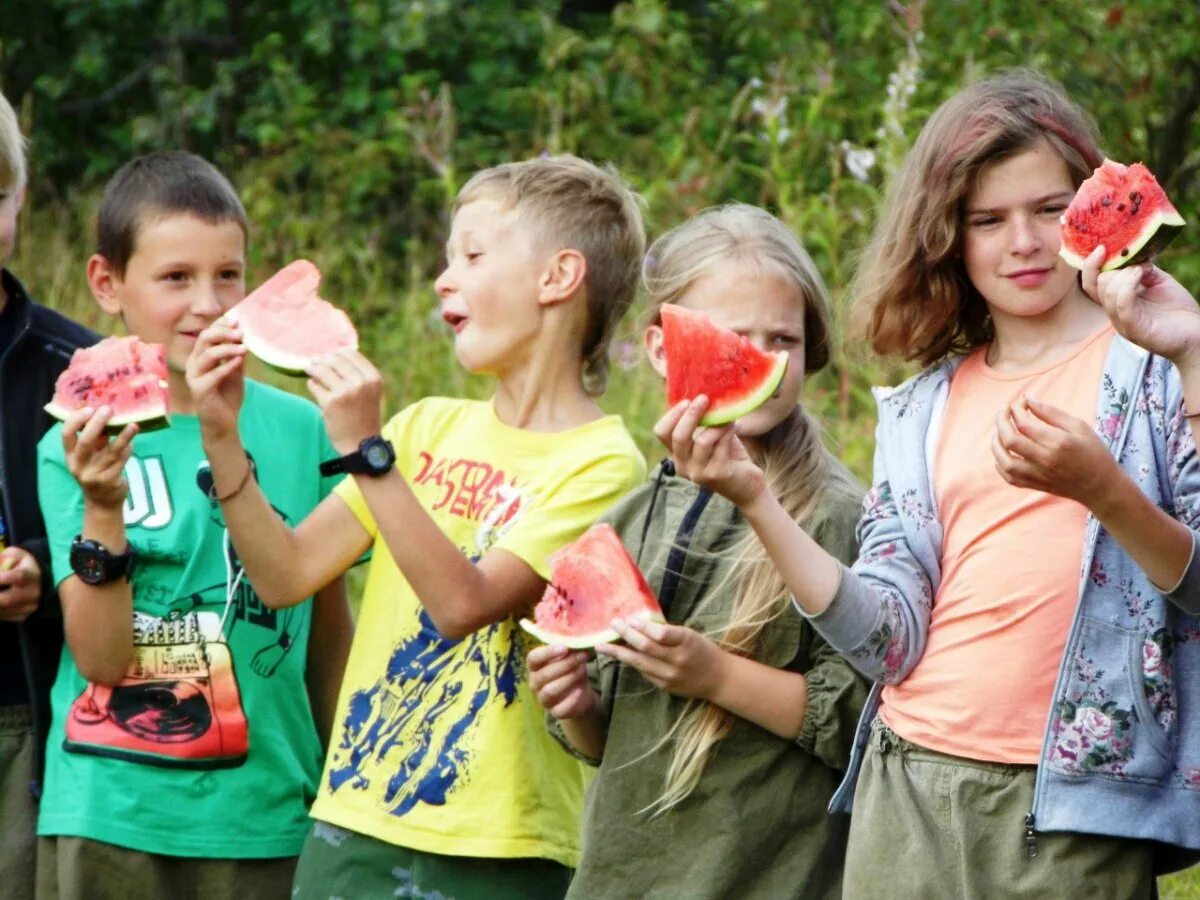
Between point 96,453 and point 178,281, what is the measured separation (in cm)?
64

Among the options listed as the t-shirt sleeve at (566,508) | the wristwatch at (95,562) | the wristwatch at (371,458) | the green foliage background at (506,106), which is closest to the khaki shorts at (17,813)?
the wristwatch at (95,562)

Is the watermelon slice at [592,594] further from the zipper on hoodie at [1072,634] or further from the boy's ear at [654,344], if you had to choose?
the zipper on hoodie at [1072,634]

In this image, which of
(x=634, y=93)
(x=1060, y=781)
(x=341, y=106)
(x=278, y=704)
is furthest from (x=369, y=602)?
(x=341, y=106)

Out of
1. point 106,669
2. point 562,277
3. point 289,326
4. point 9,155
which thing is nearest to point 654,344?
point 562,277

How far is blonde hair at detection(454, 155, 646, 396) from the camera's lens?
4039mm

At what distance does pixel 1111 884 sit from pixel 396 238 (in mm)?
8888

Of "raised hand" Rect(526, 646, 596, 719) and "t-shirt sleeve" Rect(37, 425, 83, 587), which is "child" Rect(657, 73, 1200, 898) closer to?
"raised hand" Rect(526, 646, 596, 719)

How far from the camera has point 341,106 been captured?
442 inches

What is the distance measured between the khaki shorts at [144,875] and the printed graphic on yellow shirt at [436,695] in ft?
1.29

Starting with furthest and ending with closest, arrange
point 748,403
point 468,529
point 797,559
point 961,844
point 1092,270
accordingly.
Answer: point 468,529 < point 748,403 < point 797,559 < point 961,844 < point 1092,270

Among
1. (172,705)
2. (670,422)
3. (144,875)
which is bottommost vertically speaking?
(144,875)

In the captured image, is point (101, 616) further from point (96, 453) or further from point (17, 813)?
point (17, 813)

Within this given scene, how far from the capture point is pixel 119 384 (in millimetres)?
3902

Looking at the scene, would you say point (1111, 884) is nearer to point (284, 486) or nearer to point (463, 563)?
point (463, 563)
